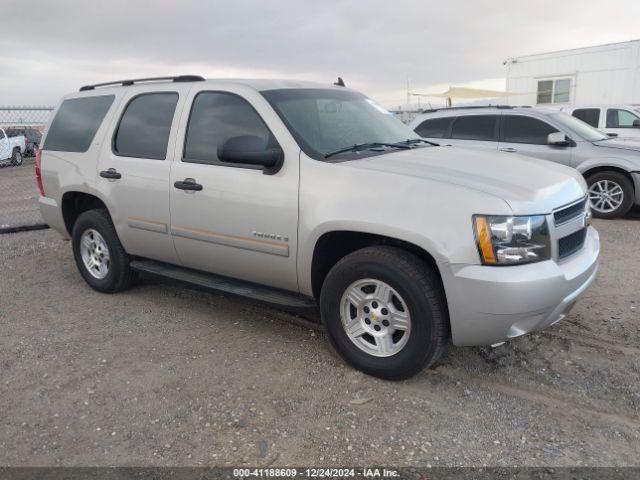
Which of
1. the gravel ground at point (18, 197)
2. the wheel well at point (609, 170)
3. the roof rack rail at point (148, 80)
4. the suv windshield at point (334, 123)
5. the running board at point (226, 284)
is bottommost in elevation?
the gravel ground at point (18, 197)

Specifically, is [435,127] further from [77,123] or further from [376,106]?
[77,123]

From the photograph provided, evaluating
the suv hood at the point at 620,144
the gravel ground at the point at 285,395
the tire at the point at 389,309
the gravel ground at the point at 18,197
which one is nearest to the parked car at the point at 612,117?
the suv hood at the point at 620,144

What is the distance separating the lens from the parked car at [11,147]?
19203 mm

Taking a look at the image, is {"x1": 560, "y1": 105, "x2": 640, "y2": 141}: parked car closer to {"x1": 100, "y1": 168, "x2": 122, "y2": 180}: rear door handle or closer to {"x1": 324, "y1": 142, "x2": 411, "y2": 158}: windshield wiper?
{"x1": 324, "y1": 142, "x2": 411, "y2": 158}: windshield wiper

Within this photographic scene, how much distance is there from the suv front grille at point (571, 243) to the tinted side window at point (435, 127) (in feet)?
18.7

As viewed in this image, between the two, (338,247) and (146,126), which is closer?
(338,247)

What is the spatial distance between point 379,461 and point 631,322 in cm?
258

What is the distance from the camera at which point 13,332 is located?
14.2ft

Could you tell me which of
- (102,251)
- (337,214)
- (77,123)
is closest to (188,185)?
(337,214)

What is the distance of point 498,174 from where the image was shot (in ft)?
10.9

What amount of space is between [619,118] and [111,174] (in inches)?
458

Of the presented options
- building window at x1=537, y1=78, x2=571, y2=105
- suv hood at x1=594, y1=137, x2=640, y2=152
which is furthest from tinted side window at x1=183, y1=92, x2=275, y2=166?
building window at x1=537, y1=78, x2=571, y2=105

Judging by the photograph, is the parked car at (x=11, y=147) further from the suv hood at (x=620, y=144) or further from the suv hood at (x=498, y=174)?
the suv hood at (x=498, y=174)

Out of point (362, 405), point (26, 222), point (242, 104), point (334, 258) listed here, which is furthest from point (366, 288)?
point (26, 222)
